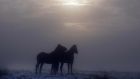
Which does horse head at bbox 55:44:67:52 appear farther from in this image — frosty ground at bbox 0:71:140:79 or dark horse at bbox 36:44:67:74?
frosty ground at bbox 0:71:140:79

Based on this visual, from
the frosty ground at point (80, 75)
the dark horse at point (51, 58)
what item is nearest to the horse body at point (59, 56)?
the dark horse at point (51, 58)

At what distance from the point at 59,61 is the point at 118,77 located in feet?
9.56

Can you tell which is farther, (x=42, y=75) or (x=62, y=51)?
(x=62, y=51)

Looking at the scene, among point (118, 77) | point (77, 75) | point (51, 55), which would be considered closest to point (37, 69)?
point (51, 55)

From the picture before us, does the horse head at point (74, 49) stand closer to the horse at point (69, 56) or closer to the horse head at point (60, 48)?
the horse at point (69, 56)

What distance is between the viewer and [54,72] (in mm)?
18969

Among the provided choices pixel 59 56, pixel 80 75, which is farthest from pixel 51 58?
pixel 80 75

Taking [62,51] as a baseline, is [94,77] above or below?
below

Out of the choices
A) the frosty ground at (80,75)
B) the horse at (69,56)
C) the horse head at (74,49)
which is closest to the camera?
the frosty ground at (80,75)

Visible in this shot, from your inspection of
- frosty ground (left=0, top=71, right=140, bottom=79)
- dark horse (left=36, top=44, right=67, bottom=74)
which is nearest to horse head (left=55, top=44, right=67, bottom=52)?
dark horse (left=36, top=44, right=67, bottom=74)

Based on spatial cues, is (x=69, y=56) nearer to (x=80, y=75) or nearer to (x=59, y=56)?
(x=59, y=56)

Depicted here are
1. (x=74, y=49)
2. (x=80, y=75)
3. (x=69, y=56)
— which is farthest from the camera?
(x=74, y=49)

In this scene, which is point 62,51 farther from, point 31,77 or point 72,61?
point 31,77

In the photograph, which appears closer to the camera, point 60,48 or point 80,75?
point 80,75
